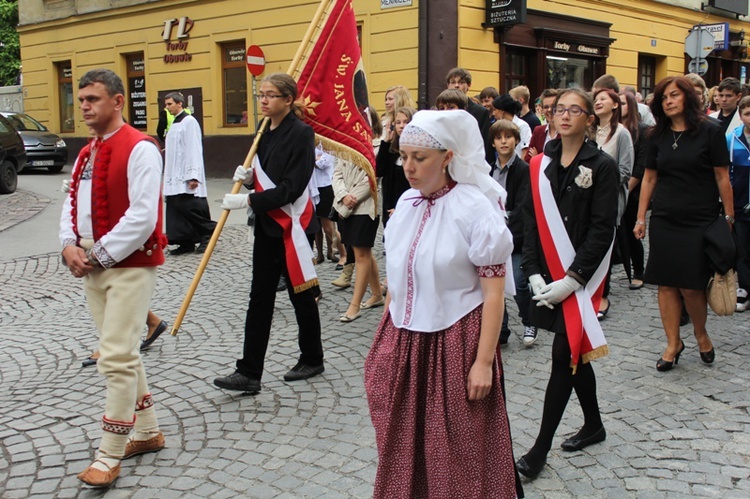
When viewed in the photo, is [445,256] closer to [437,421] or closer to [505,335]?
[437,421]

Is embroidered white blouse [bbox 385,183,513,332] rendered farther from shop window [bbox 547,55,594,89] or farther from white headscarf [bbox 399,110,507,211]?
shop window [bbox 547,55,594,89]

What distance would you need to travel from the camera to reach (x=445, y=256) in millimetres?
2904

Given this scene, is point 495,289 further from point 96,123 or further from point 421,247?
point 96,123

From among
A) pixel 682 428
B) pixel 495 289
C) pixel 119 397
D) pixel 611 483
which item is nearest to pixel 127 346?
pixel 119 397

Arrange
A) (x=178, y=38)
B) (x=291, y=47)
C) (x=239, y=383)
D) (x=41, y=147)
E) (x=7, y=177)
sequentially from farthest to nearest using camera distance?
(x=41, y=147) → (x=178, y=38) → (x=291, y=47) → (x=7, y=177) → (x=239, y=383)

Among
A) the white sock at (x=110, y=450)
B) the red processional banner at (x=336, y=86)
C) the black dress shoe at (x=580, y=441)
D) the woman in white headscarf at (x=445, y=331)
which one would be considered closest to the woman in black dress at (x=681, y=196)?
the black dress shoe at (x=580, y=441)

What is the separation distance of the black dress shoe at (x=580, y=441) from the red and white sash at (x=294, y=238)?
74.3 inches

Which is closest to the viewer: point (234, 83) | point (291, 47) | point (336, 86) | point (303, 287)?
point (303, 287)

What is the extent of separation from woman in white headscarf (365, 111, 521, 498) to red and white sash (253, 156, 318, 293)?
1935 millimetres

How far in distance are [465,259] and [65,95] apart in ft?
80.9

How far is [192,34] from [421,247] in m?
19.0

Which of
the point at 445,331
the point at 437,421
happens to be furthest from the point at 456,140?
the point at 437,421

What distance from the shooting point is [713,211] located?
5.20 metres

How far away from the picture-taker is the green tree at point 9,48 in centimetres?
3662
